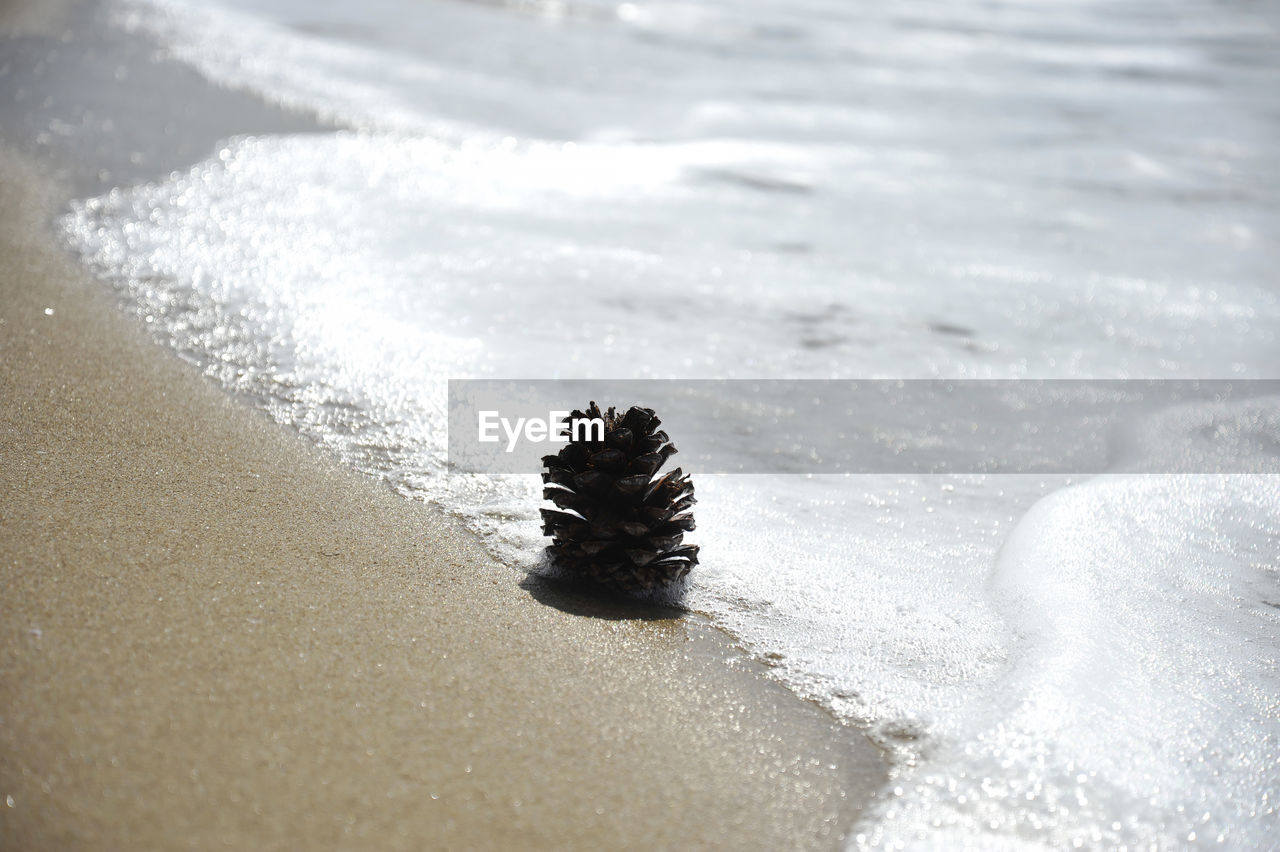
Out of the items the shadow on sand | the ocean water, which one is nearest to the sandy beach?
the shadow on sand

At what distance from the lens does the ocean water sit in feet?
5.03

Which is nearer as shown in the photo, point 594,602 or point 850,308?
point 594,602

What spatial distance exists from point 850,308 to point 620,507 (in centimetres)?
179

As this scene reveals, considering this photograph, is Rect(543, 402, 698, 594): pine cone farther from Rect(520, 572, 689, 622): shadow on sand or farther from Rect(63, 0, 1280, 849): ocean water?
Rect(63, 0, 1280, 849): ocean water

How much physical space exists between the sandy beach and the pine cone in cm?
7

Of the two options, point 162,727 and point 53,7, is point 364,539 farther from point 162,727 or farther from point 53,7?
point 53,7

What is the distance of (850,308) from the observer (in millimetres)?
3273

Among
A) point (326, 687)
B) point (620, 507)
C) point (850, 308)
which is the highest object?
point (850, 308)

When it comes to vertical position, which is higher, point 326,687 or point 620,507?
point 620,507

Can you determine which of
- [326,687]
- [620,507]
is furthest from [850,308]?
[326,687]

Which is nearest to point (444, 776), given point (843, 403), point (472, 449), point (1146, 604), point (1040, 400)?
point (472, 449)

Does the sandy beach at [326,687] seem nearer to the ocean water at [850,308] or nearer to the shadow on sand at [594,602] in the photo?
the shadow on sand at [594,602]

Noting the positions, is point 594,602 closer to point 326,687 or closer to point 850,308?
point 326,687

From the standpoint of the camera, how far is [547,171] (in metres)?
4.22
